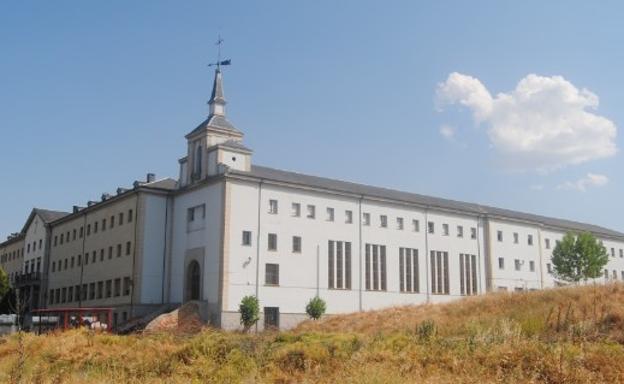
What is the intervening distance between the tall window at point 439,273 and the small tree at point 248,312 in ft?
62.1

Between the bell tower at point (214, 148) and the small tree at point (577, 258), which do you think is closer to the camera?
the bell tower at point (214, 148)

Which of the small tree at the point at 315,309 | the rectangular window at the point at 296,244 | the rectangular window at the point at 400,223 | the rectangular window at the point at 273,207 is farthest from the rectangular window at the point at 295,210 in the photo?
the rectangular window at the point at 400,223

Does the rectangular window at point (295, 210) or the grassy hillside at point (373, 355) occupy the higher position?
the rectangular window at point (295, 210)

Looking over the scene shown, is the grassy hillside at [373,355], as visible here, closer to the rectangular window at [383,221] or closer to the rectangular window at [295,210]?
the rectangular window at [295,210]

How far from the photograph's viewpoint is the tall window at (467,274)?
58972mm

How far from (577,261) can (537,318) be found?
51.0 metres

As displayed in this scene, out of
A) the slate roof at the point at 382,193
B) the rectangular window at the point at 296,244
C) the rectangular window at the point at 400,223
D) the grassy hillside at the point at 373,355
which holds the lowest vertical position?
the grassy hillside at the point at 373,355

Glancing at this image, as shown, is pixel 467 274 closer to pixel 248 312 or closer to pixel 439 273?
pixel 439 273

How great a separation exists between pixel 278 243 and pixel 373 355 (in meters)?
33.1

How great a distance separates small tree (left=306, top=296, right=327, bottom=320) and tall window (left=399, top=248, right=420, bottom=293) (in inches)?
383

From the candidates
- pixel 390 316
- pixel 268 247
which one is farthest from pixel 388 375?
pixel 268 247

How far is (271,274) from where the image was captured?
4609cm

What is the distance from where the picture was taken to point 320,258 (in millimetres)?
48844

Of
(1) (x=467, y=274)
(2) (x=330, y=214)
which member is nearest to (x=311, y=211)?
(2) (x=330, y=214)
